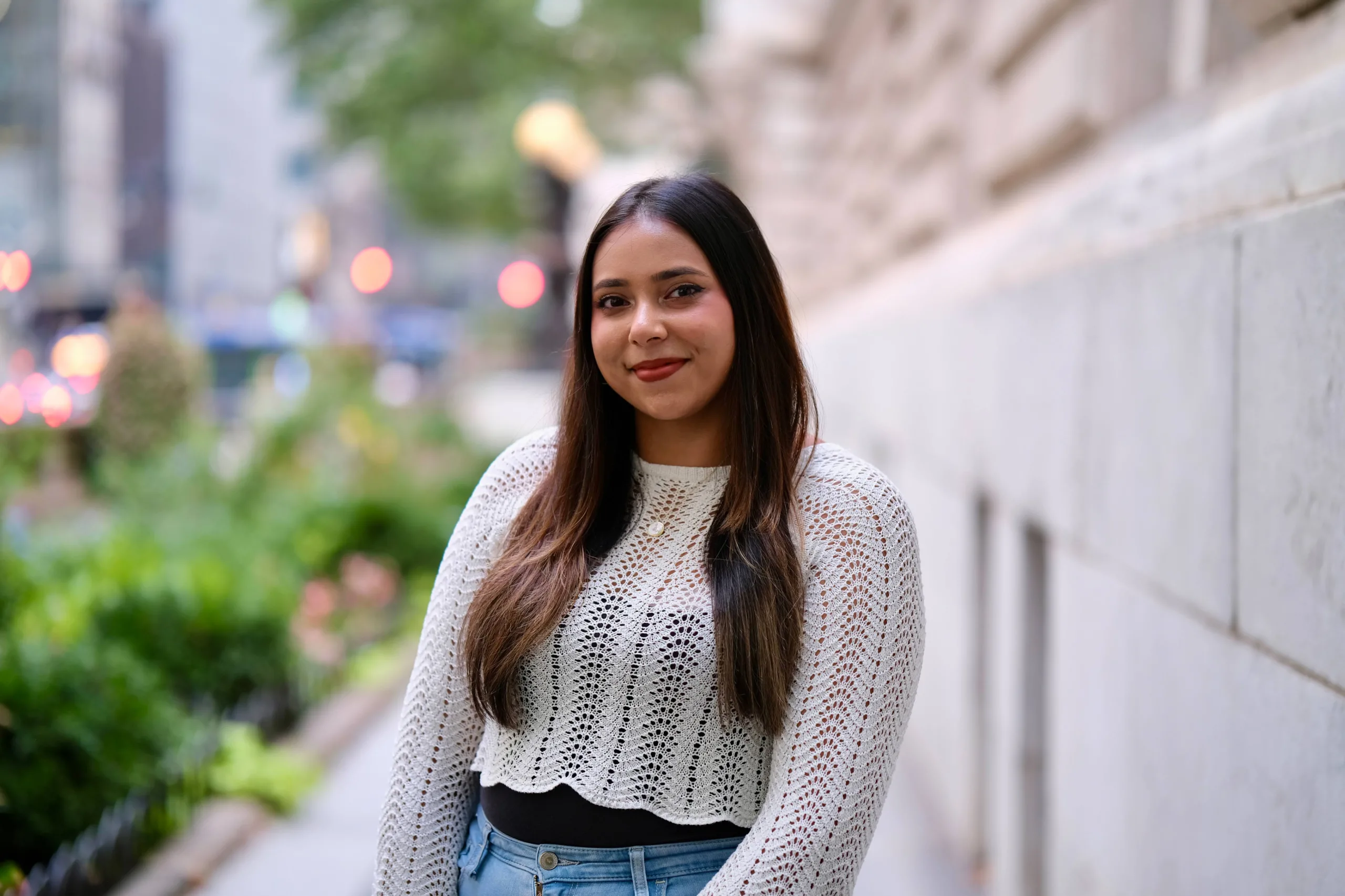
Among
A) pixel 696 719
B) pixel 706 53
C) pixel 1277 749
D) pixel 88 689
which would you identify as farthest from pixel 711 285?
pixel 706 53

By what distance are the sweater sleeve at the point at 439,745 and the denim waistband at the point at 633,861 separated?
23 centimetres

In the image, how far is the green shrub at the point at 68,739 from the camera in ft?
13.8

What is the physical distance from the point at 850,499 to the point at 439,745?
825 mm

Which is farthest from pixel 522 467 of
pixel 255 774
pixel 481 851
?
pixel 255 774

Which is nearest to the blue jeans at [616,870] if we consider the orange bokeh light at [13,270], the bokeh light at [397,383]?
the orange bokeh light at [13,270]

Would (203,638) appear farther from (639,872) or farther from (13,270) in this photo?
(13,270)

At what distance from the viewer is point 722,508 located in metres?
2.13

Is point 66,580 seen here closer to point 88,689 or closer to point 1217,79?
point 88,689

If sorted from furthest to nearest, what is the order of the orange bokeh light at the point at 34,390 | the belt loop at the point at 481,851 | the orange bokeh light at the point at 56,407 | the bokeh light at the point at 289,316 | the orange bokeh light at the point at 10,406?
1. the bokeh light at the point at 289,316
2. the orange bokeh light at the point at 34,390
3. the orange bokeh light at the point at 56,407
4. the orange bokeh light at the point at 10,406
5. the belt loop at the point at 481,851

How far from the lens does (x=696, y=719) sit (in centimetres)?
207

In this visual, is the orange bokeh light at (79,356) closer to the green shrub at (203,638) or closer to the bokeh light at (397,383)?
the bokeh light at (397,383)

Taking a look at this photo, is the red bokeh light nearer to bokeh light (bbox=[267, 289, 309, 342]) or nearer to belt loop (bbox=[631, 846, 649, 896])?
bokeh light (bbox=[267, 289, 309, 342])

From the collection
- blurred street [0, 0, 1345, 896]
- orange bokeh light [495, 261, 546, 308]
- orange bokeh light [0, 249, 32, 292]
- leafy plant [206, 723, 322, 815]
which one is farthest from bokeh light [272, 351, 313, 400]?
leafy plant [206, 723, 322, 815]

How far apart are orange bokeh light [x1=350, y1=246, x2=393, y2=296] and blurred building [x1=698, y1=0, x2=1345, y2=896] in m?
17.4
